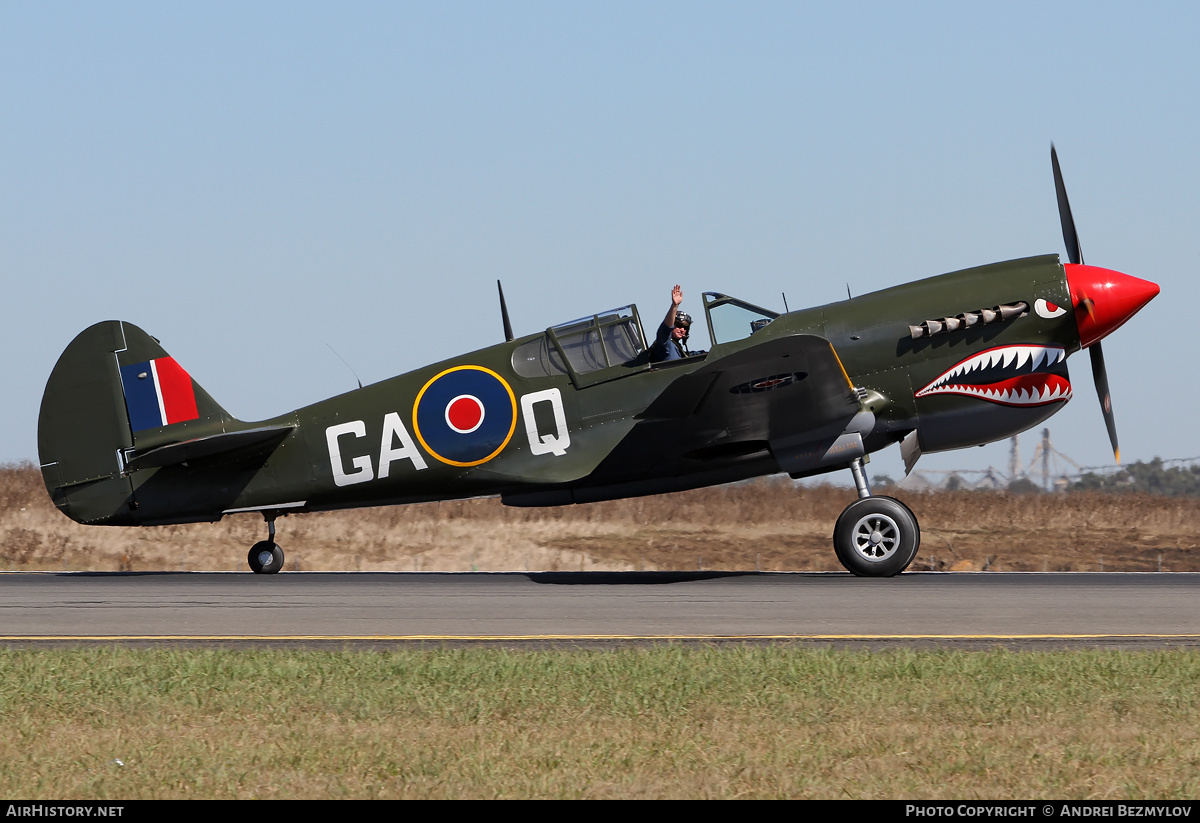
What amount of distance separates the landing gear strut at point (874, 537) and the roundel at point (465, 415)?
374cm

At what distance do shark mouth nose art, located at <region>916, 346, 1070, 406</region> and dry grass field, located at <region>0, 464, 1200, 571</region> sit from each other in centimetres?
1116

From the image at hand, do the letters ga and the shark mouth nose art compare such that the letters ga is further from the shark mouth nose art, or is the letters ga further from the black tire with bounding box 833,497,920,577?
the shark mouth nose art

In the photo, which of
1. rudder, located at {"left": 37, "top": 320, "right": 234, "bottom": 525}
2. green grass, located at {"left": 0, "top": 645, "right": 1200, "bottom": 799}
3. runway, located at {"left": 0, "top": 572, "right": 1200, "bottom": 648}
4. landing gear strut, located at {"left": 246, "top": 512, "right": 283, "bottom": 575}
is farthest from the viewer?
landing gear strut, located at {"left": 246, "top": 512, "right": 283, "bottom": 575}

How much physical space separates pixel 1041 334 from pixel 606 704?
825 cm

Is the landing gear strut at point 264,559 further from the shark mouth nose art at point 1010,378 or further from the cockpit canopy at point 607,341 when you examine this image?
the shark mouth nose art at point 1010,378

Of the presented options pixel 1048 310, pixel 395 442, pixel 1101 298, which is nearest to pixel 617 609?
pixel 395 442

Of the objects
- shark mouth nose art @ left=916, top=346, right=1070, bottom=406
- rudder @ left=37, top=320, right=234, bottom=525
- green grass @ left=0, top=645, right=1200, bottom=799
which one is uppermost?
rudder @ left=37, top=320, right=234, bottom=525

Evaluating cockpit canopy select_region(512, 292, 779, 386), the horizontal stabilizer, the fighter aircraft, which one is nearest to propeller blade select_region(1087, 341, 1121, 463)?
the fighter aircraft

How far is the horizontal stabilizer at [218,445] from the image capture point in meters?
13.7

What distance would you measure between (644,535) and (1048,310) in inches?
549

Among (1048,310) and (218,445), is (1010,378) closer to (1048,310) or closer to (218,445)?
(1048,310)

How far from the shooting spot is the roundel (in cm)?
1340

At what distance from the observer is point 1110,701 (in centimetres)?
597

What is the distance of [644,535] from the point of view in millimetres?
25469
